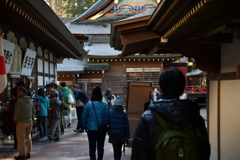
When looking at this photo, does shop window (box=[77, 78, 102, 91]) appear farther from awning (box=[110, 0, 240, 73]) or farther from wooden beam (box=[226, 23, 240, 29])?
wooden beam (box=[226, 23, 240, 29])

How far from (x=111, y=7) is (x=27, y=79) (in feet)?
56.0

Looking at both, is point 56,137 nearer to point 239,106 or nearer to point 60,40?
point 60,40

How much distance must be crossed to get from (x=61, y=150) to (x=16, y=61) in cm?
305

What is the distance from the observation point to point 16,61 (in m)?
9.94

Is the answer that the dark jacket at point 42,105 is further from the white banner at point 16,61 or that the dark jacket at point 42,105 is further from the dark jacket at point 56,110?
the white banner at point 16,61

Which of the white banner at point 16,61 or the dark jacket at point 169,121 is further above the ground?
the white banner at point 16,61

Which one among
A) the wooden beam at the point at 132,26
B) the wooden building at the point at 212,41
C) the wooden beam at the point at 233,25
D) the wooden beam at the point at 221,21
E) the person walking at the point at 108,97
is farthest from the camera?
the person walking at the point at 108,97

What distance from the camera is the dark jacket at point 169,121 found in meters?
2.80

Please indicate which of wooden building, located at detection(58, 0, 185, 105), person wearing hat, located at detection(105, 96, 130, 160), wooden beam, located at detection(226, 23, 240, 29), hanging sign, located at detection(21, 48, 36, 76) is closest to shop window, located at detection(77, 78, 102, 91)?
wooden building, located at detection(58, 0, 185, 105)

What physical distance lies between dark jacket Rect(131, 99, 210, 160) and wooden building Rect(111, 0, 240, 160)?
1.29m

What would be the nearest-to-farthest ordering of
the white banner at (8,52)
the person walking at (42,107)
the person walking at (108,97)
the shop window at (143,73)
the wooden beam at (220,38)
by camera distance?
the wooden beam at (220,38) < the white banner at (8,52) < the person walking at (42,107) < the person walking at (108,97) < the shop window at (143,73)

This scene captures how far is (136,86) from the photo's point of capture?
888 cm

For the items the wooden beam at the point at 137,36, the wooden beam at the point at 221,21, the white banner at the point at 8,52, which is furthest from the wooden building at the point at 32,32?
the wooden beam at the point at 221,21

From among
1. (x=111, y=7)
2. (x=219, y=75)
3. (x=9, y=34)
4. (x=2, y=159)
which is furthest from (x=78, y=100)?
(x=111, y=7)
